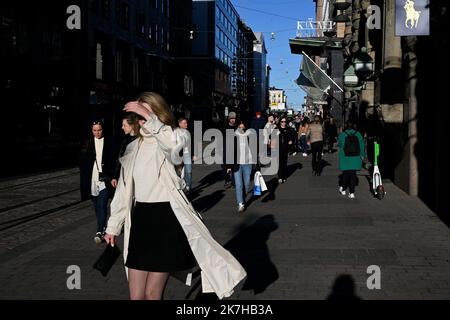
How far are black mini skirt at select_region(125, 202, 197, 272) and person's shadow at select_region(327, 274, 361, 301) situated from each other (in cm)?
203

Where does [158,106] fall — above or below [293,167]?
above

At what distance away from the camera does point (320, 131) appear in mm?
17453

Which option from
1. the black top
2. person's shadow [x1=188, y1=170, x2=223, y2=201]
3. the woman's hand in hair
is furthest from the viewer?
person's shadow [x1=188, y1=170, x2=223, y2=201]

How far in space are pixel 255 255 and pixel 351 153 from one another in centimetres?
552

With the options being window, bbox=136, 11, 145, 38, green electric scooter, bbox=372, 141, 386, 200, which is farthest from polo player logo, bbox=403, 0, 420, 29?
window, bbox=136, 11, 145, 38

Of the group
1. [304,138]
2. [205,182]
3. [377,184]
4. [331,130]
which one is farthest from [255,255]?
[304,138]

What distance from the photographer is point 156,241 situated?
152 inches

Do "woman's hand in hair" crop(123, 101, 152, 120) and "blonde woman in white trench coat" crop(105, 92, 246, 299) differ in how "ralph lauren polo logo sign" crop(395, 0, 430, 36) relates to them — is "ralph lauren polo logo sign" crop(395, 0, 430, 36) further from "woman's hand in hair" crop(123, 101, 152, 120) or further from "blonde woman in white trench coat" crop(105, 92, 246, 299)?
"woman's hand in hair" crop(123, 101, 152, 120)

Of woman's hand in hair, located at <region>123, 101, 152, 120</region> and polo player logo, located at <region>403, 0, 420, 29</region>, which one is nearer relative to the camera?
woman's hand in hair, located at <region>123, 101, 152, 120</region>

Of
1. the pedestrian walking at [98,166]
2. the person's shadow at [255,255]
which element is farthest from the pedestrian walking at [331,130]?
the pedestrian walking at [98,166]

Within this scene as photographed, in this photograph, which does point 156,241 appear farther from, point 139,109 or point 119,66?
point 119,66

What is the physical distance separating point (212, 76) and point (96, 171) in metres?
67.9

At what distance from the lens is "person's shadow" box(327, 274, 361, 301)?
17.7 feet
